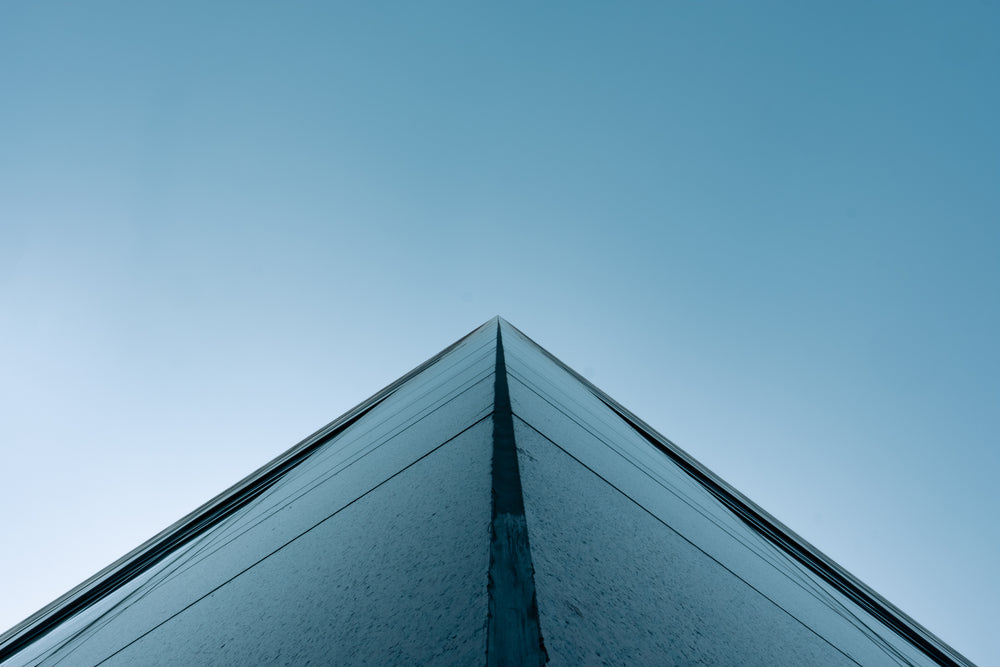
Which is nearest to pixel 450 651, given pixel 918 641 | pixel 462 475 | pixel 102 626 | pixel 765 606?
pixel 462 475

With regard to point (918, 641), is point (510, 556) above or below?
above

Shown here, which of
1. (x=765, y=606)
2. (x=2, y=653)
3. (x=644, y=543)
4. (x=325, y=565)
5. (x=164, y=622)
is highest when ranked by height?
(x=2, y=653)

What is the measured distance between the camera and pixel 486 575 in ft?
2.66

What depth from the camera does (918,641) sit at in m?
4.24

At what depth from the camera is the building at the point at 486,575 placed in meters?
0.80

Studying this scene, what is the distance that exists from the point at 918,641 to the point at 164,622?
15.7 feet

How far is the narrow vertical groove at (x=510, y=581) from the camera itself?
2.22 feet

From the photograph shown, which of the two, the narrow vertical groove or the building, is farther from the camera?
the building

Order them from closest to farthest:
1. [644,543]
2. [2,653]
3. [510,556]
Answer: [510,556] < [644,543] < [2,653]

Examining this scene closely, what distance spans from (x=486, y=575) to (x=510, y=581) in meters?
0.04

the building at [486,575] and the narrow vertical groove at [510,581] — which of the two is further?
the building at [486,575]

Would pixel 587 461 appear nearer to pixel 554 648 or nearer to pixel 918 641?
pixel 554 648

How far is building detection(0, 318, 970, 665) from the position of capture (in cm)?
80

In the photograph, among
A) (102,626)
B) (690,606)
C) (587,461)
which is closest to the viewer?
(690,606)
